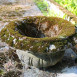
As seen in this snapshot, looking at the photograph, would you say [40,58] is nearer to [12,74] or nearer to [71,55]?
[12,74]

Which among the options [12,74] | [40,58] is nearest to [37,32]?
[40,58]

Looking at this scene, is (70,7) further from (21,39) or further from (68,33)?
(21,39)

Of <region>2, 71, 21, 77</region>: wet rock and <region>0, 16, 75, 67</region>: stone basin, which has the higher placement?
<region>0, 16, 75, 67</region>: stone basin

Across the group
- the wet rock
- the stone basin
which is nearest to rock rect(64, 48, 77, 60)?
the stone basin

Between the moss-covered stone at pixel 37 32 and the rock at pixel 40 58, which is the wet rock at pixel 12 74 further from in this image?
the moss-covered stone at pixel 37 32

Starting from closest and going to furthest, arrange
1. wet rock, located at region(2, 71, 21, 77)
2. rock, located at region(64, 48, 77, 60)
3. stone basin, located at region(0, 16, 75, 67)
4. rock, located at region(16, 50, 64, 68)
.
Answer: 1. stone basin, located at region(0, 16, 75, 67)
2. rock, located at region(16, 50, 64, 68)
3. wet rock, located at region(2, 71, 21, 77)
4. rock, located at region(64, 48, 77, 60)

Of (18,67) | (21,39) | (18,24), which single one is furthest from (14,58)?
(21,39)

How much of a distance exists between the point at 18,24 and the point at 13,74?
1.01m

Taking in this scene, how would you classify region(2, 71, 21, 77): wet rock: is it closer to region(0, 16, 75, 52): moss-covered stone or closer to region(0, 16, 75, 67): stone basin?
region(0, 16, 75, 67): stone basin

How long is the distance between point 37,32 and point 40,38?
1.01 m

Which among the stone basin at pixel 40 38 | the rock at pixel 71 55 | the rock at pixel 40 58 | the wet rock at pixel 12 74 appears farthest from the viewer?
the rock at pixel 71 55

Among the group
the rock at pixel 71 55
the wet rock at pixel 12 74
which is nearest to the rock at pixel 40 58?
the wet rock at pixel 12 74

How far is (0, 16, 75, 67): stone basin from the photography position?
232 cm

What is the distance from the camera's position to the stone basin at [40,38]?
232 cm
